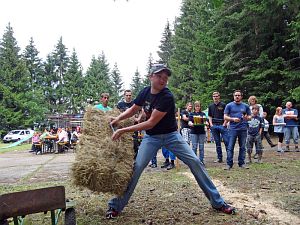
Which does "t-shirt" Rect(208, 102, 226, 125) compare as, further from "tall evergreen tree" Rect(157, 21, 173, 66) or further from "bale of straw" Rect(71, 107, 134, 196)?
"tall evergreen tree" Rect(157, 21, 173, 66)

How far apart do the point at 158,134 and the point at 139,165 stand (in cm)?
47

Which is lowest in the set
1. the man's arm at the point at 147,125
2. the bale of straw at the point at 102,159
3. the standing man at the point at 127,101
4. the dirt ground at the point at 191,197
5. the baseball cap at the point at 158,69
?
the dirt ground at the point at 191,197

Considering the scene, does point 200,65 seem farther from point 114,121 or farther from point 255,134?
point 114,121

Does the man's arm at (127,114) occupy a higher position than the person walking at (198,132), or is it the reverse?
the man's arm at (127,114)

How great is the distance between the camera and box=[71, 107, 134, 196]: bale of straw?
395 centimetres

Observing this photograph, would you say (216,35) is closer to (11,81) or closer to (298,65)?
(298,65)

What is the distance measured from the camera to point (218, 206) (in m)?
4.52

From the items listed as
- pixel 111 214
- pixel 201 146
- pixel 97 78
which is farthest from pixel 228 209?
pixel 97 78

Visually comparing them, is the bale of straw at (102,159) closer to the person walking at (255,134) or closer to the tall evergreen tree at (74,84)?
the person walking at (255,134)

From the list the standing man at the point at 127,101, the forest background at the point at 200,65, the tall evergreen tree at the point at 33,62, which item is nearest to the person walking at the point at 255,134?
Result: the forest background at the point at 200,65

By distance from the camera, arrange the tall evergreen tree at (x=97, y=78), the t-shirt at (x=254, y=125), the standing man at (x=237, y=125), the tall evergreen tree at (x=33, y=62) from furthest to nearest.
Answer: the tall evergreen tree at (x=33, y=62) < the tall evergreen tree at (x=97, y=78) < the t-shirt at (x=254, y=125) < the standing man at (x=237, y=125)

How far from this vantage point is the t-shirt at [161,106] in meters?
4.23

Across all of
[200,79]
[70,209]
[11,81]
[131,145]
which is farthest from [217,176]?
[11,81]

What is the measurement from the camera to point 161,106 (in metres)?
4.19
